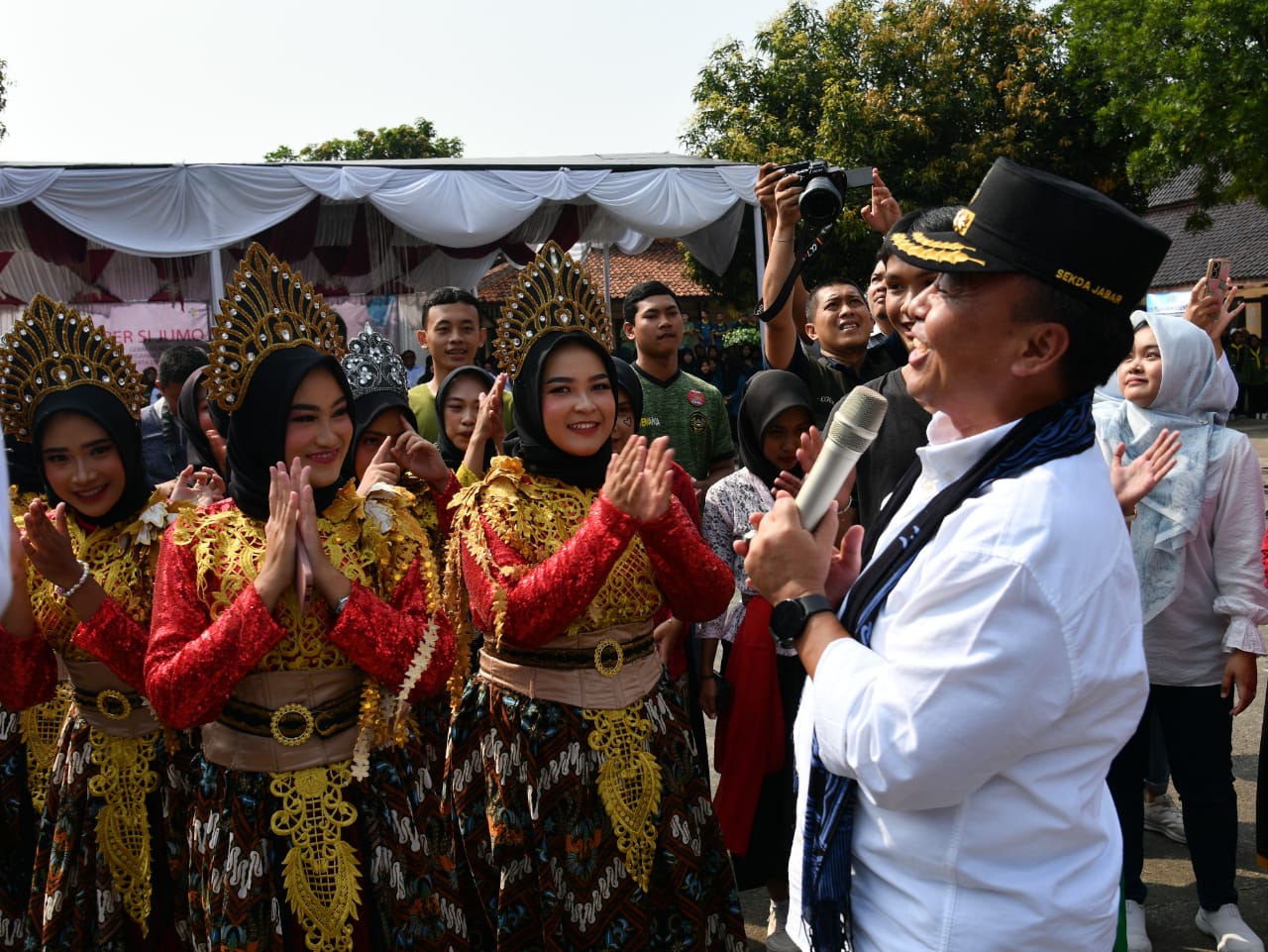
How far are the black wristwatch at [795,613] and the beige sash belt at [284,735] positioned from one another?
55.1 inches

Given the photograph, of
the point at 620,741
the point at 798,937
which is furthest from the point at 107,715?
the point at 798,937

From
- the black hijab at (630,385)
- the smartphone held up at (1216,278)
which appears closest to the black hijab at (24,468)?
the black hijab at (630,385)

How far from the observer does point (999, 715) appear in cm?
144

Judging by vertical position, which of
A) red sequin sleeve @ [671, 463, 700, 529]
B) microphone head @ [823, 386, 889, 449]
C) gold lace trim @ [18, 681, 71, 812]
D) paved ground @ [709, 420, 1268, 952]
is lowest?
paved ground @ [709, 420, 1268, 952]

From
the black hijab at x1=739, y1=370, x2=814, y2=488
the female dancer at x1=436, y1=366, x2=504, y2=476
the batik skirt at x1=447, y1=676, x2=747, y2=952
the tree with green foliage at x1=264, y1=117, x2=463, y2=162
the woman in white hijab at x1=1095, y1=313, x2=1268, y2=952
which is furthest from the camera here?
the tree with green foliage at x1=264, y1=117, x2=463, y2=162

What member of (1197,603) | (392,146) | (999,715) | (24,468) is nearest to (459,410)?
(24,468)

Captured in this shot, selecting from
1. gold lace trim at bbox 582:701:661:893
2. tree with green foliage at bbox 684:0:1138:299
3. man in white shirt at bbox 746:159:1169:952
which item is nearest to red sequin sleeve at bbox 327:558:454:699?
gold lace trim at bbox 582:701:661:893

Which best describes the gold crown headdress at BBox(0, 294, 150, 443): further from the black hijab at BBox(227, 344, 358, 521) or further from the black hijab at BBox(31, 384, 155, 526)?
the black hijab at BBox(227, 344, 358, 521)

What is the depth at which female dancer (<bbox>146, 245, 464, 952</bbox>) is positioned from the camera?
8.32ft

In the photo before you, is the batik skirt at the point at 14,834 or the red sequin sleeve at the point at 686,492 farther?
the red sequin sleeve at the point at 686,492

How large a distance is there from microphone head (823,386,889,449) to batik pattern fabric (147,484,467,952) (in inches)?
53.0

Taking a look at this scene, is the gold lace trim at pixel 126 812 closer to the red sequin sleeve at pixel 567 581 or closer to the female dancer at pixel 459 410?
the red sequin sleeve at pixel 567 581

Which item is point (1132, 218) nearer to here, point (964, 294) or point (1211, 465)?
point (964, 294)

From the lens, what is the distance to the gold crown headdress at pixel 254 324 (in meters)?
2.75
